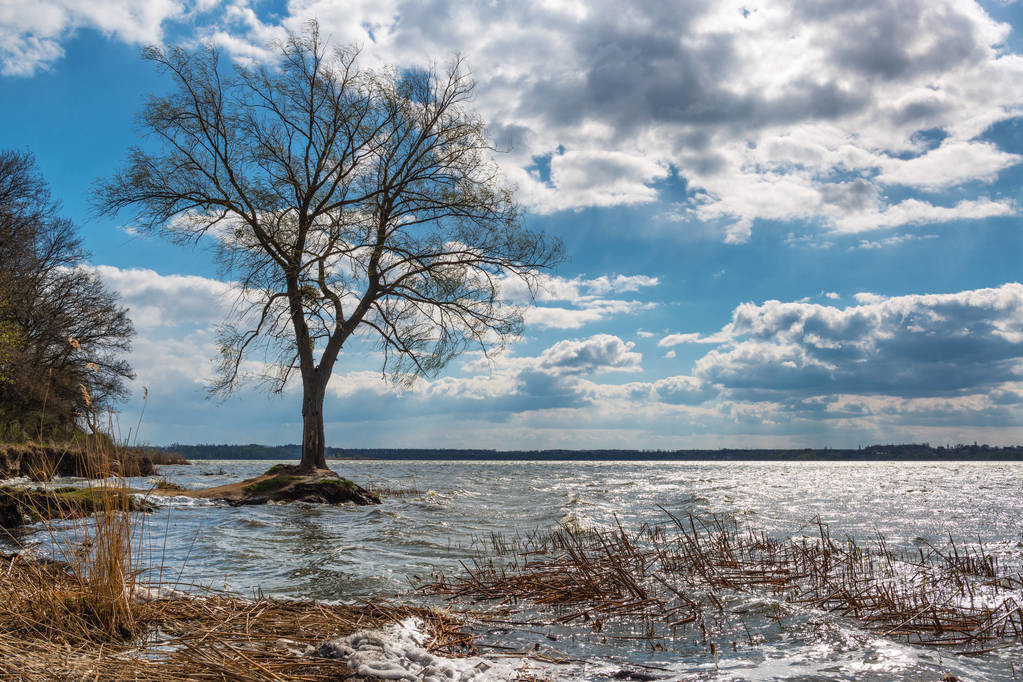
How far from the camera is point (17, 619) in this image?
14.5 feet

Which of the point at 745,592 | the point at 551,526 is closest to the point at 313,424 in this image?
the point at 551,526

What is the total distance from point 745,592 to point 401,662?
13.7ft

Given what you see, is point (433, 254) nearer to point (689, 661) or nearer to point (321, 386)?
point (321, 386)

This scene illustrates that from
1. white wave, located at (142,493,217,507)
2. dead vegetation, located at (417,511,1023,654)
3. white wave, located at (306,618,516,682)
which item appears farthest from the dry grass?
white wave, located at (142,493,217,507)

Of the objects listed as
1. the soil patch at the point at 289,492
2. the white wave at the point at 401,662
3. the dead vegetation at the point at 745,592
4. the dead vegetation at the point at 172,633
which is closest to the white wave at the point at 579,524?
the dead vegetation at the point at 745,592

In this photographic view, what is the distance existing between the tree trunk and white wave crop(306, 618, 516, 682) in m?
18.3

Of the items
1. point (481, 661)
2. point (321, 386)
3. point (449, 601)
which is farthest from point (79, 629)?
point (321, 386)

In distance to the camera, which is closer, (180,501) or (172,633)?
(172,633)

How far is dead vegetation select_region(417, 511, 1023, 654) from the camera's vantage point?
5.43m

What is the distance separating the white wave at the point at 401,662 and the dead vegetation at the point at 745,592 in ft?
5.42

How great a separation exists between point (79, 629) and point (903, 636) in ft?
20.0

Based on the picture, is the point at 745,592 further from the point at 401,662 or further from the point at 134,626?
the point at 134,626

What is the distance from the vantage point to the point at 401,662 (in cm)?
394

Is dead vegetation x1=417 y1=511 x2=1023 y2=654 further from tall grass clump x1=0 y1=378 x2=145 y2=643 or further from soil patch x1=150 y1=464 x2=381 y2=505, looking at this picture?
soil patch x1=150 y1=464 x2=381 y2=505
